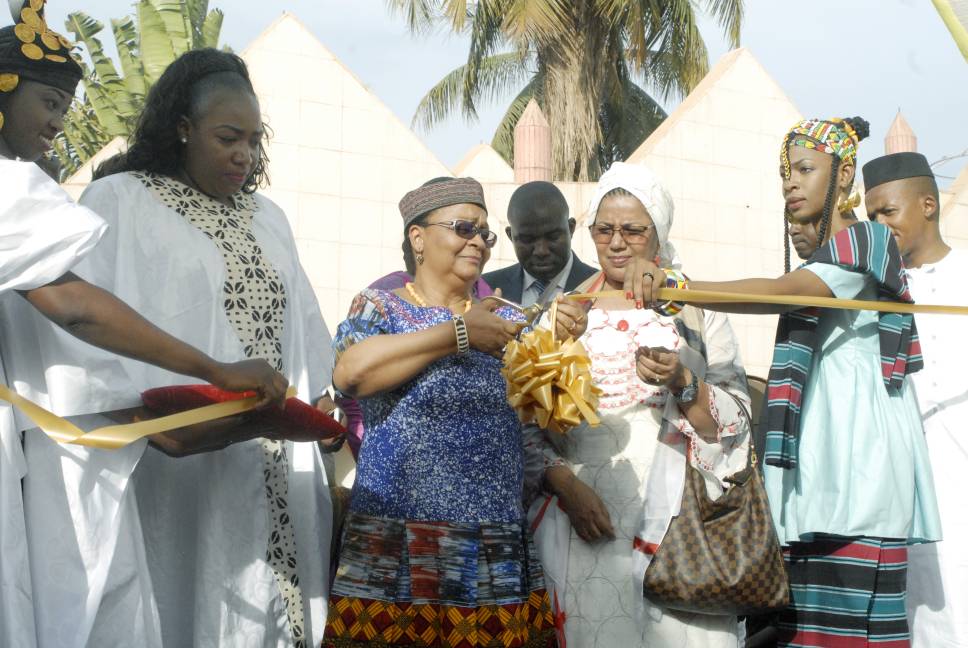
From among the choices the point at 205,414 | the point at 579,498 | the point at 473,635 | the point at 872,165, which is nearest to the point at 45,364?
the point at 205,414

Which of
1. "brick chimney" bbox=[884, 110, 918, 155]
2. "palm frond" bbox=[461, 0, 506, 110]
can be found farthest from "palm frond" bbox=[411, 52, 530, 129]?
"brick chimney" bbox=[884, 110, 918, 155]

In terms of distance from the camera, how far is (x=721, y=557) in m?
4.38

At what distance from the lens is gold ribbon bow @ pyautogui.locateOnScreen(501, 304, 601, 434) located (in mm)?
4191

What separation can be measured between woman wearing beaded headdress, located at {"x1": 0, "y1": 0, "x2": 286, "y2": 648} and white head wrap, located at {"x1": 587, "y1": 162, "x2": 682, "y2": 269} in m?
1.66

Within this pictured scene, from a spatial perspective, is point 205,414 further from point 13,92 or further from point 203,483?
point 13,92

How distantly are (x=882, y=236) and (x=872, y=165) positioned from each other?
62.1 inches

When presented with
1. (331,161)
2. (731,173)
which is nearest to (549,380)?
(331,161)

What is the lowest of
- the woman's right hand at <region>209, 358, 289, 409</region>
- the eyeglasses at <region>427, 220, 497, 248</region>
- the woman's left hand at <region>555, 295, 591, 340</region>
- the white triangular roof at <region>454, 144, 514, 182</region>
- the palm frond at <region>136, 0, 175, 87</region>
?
the woman's right hand at <region>209, 358, 289, 409</region>

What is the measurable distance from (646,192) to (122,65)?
69.1 feet

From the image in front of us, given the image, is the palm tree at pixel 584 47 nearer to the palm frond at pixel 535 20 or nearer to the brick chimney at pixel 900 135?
the palm frond at pixel 535 20

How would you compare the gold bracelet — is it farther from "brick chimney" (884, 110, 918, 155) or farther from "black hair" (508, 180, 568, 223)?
"brick chimney" (884, 110, 918, 155)

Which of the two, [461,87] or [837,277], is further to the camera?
[461,87]

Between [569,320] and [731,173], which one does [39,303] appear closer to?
[569,320]

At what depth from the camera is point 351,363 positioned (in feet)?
13.8
